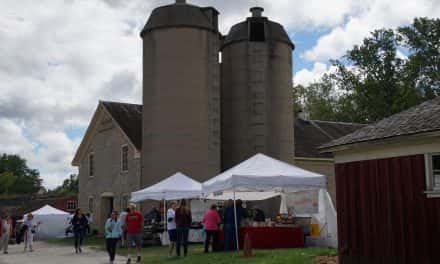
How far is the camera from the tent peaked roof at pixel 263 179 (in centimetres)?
1919

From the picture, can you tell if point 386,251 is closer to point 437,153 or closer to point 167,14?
point 437,153

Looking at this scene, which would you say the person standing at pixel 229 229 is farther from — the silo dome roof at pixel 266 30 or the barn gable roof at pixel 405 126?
the silo dome roof at pixel 266 30

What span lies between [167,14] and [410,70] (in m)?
23.7

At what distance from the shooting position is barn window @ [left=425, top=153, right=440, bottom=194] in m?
13.4

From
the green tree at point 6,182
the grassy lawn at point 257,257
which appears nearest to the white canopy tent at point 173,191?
the grassy lawn at point 257,257

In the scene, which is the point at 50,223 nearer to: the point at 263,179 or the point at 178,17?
the point at 178,17

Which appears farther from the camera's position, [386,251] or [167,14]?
[167,14]

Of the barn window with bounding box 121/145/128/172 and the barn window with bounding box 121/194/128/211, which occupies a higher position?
the barn window with bounding box 121/145/128/172

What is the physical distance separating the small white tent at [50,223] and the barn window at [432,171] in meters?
31.3

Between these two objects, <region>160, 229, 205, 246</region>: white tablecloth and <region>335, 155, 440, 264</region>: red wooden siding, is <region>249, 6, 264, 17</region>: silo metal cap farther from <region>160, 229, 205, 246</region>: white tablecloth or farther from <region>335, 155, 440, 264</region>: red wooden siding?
<region>335, 155, 440, 264</region>: red wooden siding

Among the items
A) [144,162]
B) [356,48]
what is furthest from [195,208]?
[356,48]

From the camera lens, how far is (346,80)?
50594mm

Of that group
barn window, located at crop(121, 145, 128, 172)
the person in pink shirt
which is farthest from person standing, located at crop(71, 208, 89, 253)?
barn window, located at crop(121, 145, 128, 172)

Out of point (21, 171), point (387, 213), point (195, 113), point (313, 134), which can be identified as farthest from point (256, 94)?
point (21, 171)
